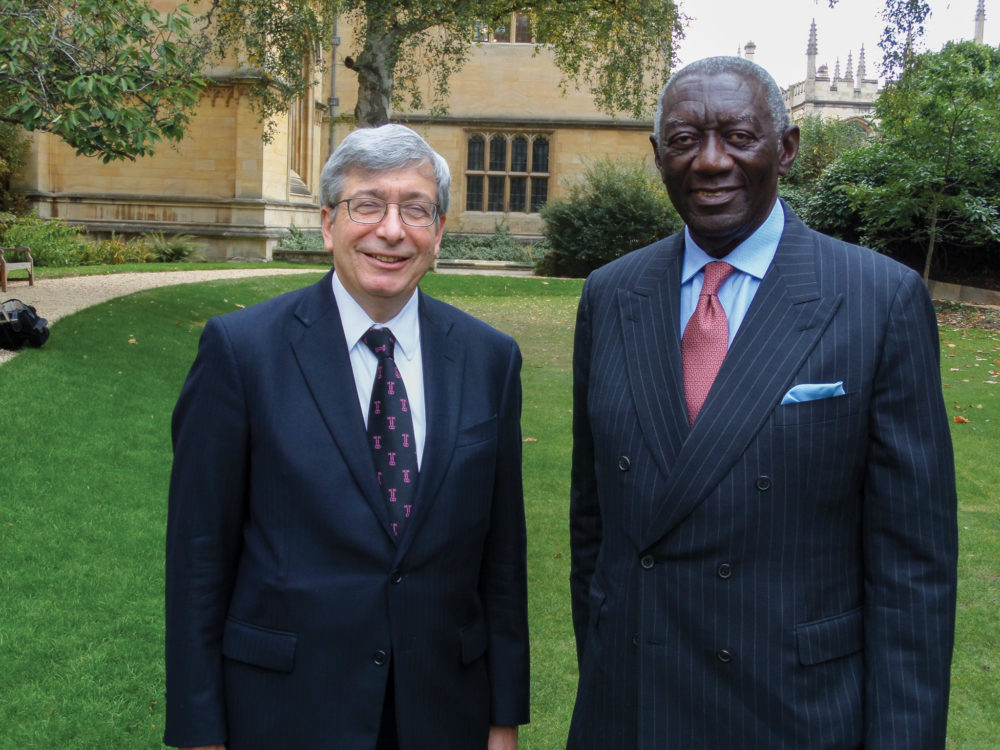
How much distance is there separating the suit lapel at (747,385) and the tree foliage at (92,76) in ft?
26.8

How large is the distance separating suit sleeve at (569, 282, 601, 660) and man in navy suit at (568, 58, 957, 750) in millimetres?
253

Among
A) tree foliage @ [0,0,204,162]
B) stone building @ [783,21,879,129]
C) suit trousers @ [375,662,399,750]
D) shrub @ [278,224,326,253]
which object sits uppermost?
stone building @ [783,21,879,129]

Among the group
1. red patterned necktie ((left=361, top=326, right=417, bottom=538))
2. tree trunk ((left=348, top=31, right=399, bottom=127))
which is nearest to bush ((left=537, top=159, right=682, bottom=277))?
tree trunk ((left=348, top=31, right=399, bottom=127))

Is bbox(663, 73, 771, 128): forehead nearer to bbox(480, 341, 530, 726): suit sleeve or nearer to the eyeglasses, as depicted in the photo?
the eyeglasses

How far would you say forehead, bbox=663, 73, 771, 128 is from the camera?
6.17 feet

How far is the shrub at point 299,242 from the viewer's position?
23844 millimetres

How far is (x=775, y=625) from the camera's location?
6.08 feet

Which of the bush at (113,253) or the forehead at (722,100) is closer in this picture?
the forehead at (722,100)

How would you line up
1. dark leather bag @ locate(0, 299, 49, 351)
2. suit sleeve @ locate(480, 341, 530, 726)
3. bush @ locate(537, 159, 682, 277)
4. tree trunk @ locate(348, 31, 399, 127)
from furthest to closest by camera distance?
1. bush @ locate(537, 159, 682, 277)
2. tree trunk @ locate(348, 31, 399, 127)
3. dark leather bag @ locate(0, 299, 49, 351)
4. suit sleeve @ locate(480, 341, 530, 726)

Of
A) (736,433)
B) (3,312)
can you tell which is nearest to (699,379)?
(736,433)

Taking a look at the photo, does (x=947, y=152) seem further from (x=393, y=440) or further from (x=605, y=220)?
(x=393, y=440)

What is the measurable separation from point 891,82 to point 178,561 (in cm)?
1089

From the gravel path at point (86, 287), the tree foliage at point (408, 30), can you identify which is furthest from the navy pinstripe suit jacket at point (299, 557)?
the tree foliage at point (408, 30)

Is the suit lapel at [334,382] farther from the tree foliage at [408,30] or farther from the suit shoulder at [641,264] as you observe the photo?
the tree foliage at [408,30]
